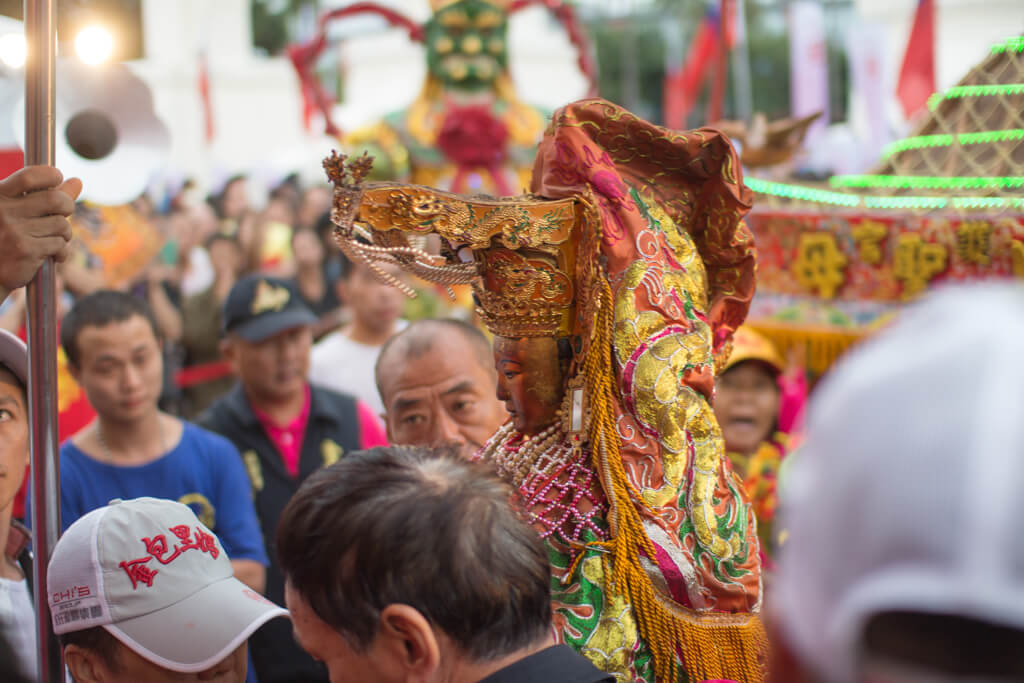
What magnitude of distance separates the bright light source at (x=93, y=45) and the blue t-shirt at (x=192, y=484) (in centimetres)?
→ 108

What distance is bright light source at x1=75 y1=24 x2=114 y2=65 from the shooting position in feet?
7.10

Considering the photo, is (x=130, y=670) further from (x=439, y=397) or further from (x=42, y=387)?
(x=439, y=397)

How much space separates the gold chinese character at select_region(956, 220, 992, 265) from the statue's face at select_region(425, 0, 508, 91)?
4.20 m

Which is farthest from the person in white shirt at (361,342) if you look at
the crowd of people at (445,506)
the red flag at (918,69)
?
the red flag at (918,69)

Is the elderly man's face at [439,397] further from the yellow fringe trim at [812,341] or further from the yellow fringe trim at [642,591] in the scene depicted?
the yellow fringe trim at [812,341]

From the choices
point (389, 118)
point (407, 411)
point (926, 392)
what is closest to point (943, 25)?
point (389, 118)

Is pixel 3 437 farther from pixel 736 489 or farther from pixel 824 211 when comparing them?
pixel 824 211

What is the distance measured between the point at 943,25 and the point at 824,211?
17.8 m

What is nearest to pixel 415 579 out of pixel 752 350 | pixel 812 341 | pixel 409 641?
pixel 409 641

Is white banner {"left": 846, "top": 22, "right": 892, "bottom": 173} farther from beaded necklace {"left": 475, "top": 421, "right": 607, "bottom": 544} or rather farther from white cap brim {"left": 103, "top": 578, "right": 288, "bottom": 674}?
white cap brim {"left": 103, "top": 578, "right": 288, "bottom": 674}

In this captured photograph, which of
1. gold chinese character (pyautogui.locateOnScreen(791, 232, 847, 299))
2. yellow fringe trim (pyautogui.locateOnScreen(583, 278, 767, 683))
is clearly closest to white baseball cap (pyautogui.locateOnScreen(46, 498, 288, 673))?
yellow fringe trim (pyautogui.locateOnScreen(583, 278, 767, 683))

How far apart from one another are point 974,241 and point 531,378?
187cm

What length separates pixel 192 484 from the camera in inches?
111

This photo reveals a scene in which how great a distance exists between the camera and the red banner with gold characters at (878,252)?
3076 mm
